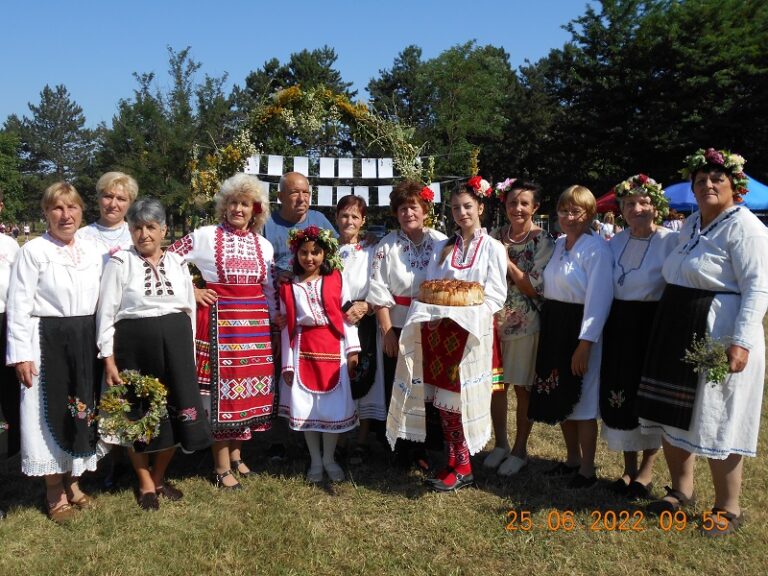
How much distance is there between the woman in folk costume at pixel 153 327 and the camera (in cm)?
348

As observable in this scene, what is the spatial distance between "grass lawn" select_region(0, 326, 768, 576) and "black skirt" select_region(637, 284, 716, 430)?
67 cm

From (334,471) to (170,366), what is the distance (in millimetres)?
1348

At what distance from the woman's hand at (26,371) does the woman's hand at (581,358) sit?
3150mm

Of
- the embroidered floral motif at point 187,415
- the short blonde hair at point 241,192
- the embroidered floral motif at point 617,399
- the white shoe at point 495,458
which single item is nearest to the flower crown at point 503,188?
the embroidered floral motif at point 617,399

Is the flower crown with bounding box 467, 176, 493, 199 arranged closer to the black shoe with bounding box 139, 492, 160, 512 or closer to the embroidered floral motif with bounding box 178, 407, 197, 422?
the embroidered floral motif with bounding box 178, 407, 197, 422

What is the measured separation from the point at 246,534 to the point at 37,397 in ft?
4.65

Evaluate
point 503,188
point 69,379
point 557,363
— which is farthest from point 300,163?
point 557,363

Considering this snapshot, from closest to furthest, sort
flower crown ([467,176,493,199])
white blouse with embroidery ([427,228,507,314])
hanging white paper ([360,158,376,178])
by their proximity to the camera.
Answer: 1. white blouse with embroidery ([427,228,507,314])
2. flower crown ([467,176,493,199])
3. hanging white paper ([360,158,376,178])

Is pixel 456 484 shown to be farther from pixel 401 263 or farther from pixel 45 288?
pixel 45 288

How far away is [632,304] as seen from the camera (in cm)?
360

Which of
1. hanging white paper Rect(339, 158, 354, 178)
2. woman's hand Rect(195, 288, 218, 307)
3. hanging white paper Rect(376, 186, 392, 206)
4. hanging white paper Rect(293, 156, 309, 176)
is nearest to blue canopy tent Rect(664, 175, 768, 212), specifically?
hanging white paper Rect(376, 186, 392, 206)

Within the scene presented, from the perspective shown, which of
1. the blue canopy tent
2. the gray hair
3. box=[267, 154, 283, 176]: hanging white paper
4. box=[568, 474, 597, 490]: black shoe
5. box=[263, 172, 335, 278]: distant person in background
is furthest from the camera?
the blue canopy tent

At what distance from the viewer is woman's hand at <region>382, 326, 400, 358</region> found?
4094 millimetres

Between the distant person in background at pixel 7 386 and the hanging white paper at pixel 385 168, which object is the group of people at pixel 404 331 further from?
the hanging white paper at pixel 385 168
